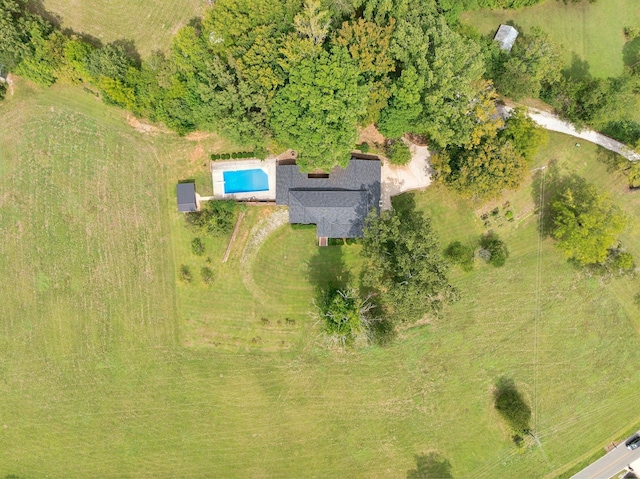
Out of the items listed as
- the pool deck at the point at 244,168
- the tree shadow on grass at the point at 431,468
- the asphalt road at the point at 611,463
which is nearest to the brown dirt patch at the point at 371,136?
the pool deck at the point at 244,168

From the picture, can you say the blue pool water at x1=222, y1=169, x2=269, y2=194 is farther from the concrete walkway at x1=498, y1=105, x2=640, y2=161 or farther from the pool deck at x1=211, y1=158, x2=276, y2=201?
the concrete walkway at x1=498, y1=105, x2=640, y2=161

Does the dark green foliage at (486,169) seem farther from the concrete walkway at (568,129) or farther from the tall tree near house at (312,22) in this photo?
the tall tree near house at (312,22)

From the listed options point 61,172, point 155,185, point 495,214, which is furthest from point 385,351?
point 61,172

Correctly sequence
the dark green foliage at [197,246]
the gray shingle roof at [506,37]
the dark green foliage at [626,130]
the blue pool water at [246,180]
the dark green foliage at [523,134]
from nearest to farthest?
the dark green foliage at [523,134]
the gray shingle roof at [506,37]
the dark green foliage at [626,130]
the dark green foliage at [197,246]
the blue pool water at [246,180]

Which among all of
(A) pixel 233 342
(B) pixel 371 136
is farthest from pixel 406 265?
(A) pixel 233 342

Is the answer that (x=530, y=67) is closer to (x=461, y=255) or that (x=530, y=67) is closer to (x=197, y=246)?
(x=461, y=255)

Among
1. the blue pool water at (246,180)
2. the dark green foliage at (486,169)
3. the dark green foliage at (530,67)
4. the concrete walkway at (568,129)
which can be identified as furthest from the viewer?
the blue pool water at (246,180)
